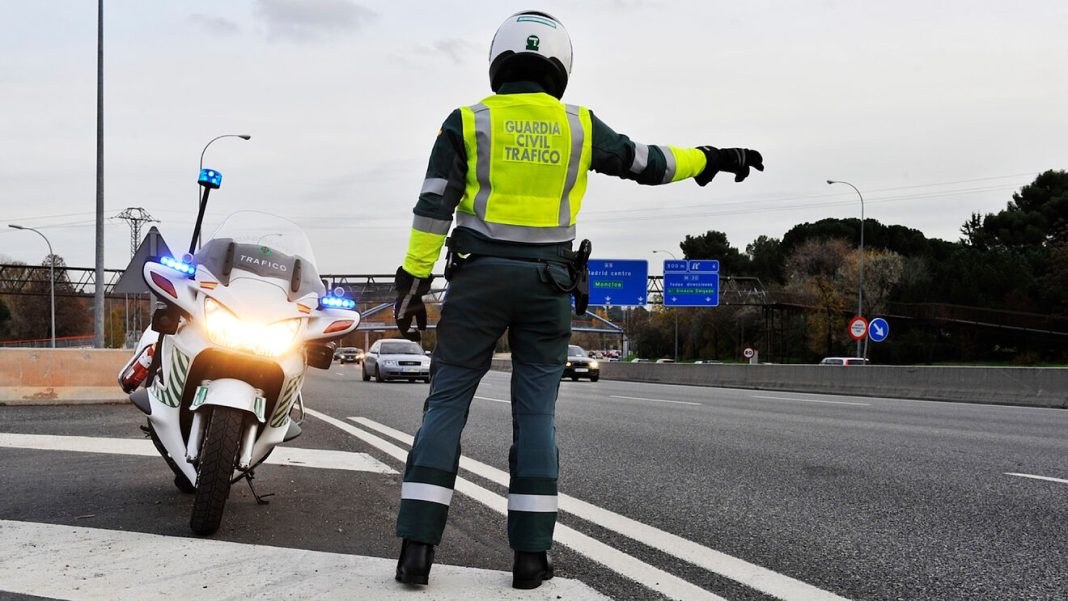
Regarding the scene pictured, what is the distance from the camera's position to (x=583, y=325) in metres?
96.8

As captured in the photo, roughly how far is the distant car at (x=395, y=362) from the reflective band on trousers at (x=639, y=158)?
21117 mm

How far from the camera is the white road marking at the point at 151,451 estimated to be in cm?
643

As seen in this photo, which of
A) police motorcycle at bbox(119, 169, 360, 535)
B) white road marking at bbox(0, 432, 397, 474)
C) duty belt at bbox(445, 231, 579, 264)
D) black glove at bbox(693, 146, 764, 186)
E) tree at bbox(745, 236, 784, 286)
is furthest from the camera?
tree at bbox(745, 236, 784, 286)

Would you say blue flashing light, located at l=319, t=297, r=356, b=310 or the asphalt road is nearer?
the asphalt road

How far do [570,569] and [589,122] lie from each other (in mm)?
1748

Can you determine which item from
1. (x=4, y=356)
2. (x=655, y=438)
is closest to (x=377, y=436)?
(x=655, y=438)

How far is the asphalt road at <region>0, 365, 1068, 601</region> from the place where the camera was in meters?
3.56

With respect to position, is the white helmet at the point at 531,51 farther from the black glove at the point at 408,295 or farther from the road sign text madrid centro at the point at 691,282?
the road sign text madrid centro at the point at 691,282

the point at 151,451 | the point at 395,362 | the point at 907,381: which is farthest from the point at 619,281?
the point at 151,451

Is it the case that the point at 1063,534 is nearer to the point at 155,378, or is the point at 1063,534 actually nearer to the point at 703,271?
the point at 155,378

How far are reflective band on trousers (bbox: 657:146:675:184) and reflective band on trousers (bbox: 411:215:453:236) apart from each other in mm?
1014

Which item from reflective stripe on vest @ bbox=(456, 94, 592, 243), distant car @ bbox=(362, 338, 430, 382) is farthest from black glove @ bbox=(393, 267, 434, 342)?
distant car @ bbox=(362, 338, 430, 382)

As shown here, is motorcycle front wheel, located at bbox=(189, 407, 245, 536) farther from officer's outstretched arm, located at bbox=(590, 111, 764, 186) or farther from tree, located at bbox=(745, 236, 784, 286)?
tree, located at bbox=(745, 236, 784, 286)

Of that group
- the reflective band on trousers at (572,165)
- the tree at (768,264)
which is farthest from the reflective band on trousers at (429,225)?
the tree at (768,264)
